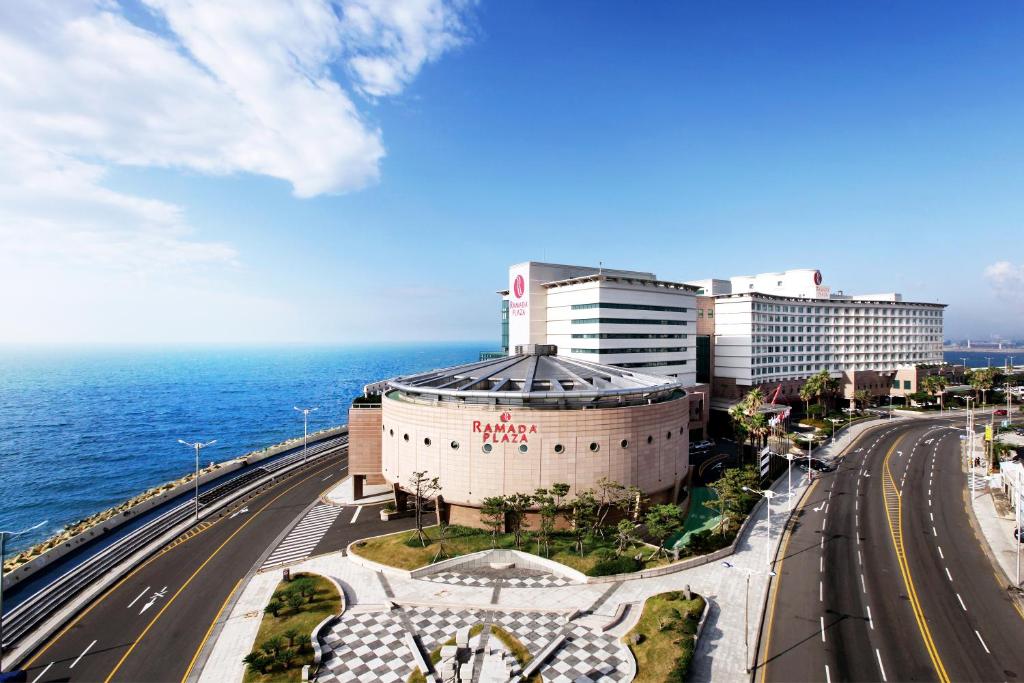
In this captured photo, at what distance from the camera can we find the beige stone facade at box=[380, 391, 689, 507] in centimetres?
5266

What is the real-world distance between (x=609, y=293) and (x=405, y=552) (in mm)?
60272

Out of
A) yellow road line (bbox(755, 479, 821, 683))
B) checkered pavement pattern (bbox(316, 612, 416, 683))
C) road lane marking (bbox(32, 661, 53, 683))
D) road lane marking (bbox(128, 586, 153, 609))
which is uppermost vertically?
yellow road line (bbox(755, 479, 821, 683))

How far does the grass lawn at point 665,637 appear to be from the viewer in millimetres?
31641

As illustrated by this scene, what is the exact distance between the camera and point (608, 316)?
91.8m

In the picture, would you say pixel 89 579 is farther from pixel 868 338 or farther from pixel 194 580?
pixel 868 338

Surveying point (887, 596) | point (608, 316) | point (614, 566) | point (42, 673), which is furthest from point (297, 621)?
point (608, 316)

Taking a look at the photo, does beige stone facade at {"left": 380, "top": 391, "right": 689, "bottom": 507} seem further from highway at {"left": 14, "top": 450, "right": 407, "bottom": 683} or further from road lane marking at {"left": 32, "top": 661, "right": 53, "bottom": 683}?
road lane marking at {"left": 32, "top": 661, "right": 53, "bottom": 683}

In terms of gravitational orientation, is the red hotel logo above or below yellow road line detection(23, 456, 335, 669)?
above

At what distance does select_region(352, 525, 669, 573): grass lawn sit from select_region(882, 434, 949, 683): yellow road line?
63.7 feet

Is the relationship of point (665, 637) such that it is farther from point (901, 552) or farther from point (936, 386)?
point (936, 386)

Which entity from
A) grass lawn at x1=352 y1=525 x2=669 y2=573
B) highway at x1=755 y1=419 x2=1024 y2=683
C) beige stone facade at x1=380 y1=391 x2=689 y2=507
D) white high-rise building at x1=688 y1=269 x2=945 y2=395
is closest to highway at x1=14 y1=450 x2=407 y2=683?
grass lawn at x1=352 y1=525 x2=669 y2=573

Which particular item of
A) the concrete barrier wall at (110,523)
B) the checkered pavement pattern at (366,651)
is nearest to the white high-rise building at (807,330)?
the checkered pavement pattern at (366,651)

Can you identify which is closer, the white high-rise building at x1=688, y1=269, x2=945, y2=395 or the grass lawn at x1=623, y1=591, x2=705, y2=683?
the grass lawn at x1=623, y1=591, x2=705, y2=683

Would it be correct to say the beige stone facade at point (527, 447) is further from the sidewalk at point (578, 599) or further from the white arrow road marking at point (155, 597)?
the white arrow road marking at point (155, 597)
